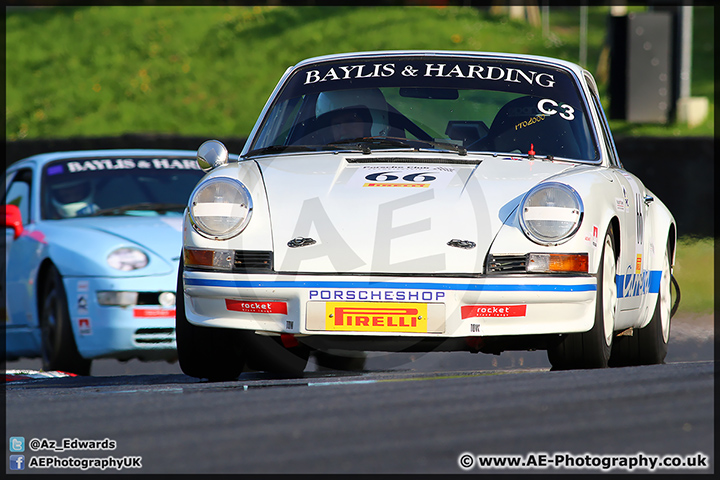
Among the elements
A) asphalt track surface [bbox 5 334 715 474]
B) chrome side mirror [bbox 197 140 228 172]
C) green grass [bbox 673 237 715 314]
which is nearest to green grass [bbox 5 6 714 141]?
green grass [bbox 673 237 715 314]

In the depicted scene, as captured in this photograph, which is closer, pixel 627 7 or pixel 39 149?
pixel 39 149

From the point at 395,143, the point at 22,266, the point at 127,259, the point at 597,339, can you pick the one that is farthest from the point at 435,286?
the point at 22,266

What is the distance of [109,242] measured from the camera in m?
6.88

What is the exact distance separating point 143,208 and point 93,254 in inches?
33.7

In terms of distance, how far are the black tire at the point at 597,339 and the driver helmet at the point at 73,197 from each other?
4051 millimetres

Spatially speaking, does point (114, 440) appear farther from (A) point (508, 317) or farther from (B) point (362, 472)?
(A) point (508, 317)

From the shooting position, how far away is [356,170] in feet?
15.9

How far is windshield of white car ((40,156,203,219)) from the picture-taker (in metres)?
7.69

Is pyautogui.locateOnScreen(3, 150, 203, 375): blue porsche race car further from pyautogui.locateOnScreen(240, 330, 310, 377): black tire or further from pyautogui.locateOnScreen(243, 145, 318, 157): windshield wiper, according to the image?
pyautogui.locateOnScreen(243, 145, 318, 157): windshield wiper

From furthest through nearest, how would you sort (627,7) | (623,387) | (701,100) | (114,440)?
(627,7) < (701,100) < (623,387) < (114,440)

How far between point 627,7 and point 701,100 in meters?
13.1

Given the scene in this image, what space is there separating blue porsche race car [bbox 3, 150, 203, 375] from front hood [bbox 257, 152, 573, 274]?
227 cm

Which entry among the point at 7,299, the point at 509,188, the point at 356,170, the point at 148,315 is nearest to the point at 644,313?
the point at 509,188
